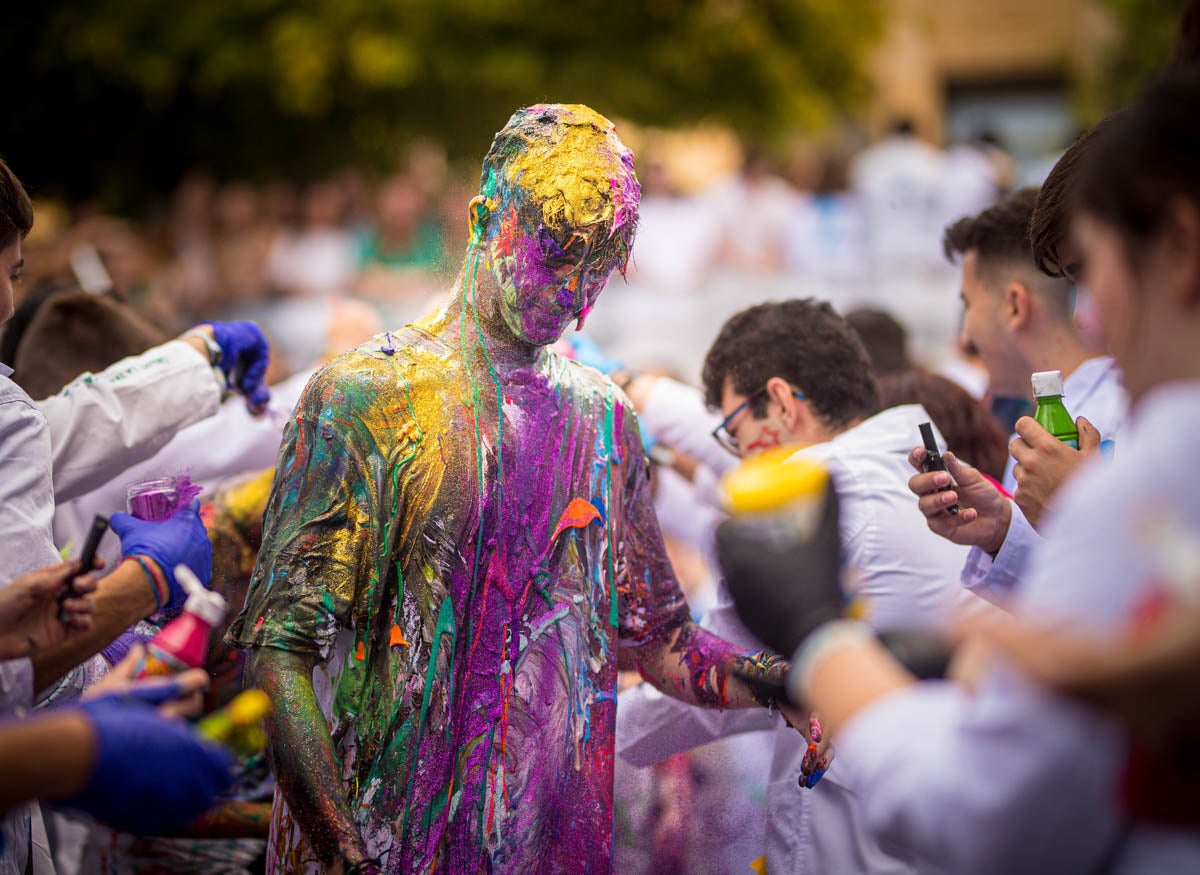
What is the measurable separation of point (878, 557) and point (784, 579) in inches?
51.7

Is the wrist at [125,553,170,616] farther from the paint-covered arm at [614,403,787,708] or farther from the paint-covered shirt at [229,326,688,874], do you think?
the paint-covered arm at [614,403,787,708]

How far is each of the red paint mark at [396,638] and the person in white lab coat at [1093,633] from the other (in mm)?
730

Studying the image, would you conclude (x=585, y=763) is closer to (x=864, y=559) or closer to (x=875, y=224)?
(x=864, y=559)

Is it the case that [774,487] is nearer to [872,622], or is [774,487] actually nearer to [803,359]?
[872,622]

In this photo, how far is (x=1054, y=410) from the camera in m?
2.43

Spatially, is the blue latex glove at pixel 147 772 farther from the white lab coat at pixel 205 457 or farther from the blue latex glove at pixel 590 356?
the blue latex glove at pixel 590 356

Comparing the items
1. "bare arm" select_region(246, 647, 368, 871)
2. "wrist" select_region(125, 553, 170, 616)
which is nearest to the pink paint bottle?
"bare arm" select_region(246, 647, 368, 871)

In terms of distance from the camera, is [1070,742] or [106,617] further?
[106,617]

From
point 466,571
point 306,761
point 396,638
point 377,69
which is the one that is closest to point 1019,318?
point 466,571

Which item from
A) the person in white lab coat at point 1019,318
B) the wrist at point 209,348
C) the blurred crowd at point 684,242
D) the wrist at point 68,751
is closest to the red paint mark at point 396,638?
the wrist at point 68,751

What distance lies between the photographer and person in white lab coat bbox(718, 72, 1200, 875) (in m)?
1.24

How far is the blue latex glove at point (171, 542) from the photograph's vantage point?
2.00 m

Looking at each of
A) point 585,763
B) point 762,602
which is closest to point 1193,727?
point 762,602

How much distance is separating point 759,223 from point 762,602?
30.9ft
